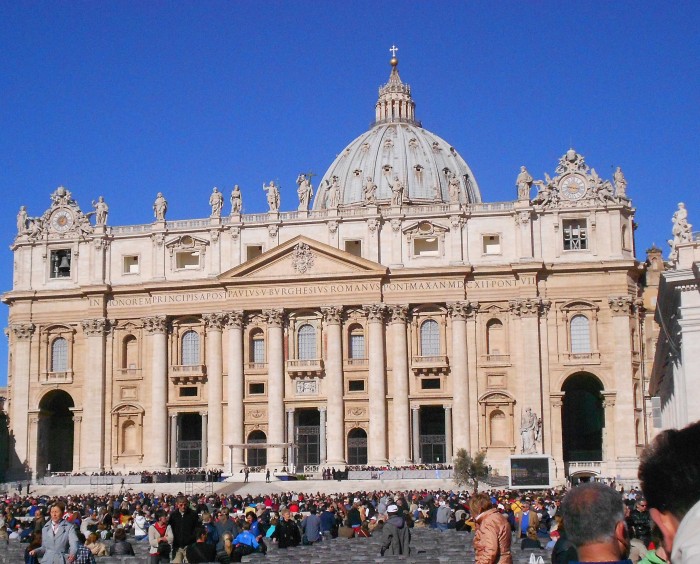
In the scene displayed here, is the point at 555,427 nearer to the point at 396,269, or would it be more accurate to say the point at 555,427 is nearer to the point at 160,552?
the point at 396,269

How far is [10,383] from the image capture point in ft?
262

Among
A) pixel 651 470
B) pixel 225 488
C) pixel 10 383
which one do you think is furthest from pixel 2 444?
pixel 651 470

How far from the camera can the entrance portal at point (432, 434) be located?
74.1 meters

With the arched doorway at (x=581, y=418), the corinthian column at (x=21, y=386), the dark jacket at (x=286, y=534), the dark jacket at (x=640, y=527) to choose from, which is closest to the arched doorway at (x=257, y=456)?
the corinthian column at (x=21, y=386)

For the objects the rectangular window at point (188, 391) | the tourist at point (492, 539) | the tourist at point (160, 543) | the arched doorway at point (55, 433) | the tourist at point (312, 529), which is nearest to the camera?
the tourist at point (492, 539)

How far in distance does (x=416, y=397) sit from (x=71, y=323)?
78.8ft

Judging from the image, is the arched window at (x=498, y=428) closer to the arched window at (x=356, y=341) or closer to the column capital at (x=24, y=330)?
the arched window at (x=356, y=341)

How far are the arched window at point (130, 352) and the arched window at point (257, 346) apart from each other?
8.08 meters

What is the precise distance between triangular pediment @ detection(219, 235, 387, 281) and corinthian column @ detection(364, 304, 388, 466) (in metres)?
2.62

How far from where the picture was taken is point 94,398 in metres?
77.1

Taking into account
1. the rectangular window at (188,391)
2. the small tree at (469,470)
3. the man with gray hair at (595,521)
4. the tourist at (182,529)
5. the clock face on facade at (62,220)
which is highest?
the clock face on facade at (62,220)

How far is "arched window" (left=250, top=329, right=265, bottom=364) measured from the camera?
7638 centimetres

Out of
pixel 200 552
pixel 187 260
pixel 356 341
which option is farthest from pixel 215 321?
pixel 200 552

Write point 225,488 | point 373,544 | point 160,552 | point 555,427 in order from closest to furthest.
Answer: point 160,552, point 373,544, point 225,488, point 555,427
